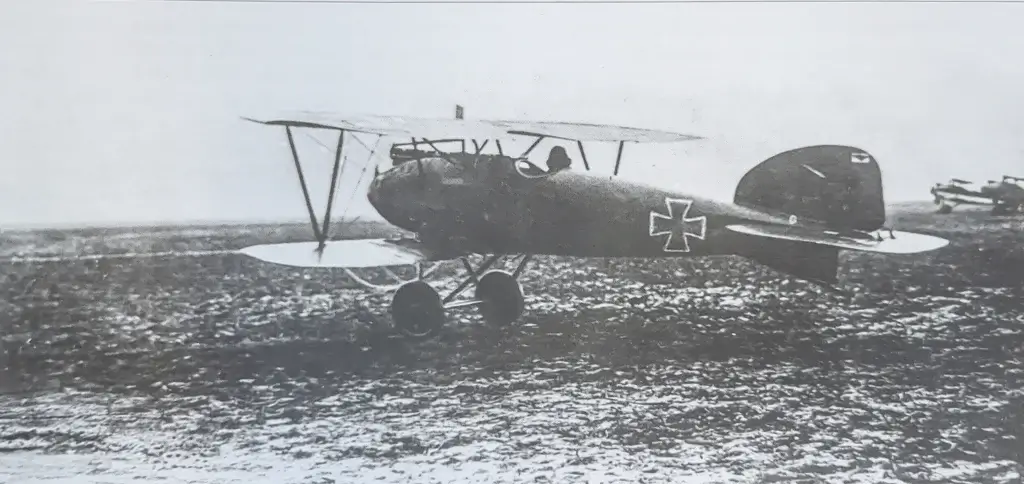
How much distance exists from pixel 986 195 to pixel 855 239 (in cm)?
68

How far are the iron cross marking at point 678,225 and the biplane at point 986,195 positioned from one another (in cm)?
95

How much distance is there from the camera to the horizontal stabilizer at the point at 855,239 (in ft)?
8.61

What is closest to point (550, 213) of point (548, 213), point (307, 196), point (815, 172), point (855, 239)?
point (548, 213)

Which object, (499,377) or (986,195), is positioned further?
(986,195)

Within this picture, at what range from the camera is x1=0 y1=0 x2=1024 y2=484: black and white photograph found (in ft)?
8.61

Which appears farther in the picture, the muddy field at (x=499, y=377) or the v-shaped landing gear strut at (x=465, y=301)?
the v-shaped landing gear strut at (x=465, y=301)

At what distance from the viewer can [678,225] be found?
9.02 feet

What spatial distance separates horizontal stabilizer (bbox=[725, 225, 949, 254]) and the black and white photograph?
0.04 ft

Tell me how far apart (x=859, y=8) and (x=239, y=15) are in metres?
2.52

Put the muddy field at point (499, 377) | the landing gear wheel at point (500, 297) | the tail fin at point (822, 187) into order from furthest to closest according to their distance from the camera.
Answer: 1. the landing gear wheel at point (500, 297)
2. the tail fin at point (822, 187)
3. the muddy field at point (499, 377)

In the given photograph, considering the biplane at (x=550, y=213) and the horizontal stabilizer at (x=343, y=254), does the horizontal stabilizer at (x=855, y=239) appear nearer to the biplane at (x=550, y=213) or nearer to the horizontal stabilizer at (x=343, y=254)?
the biplane at (x=550, y=213)

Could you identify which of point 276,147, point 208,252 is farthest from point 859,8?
point 208,252

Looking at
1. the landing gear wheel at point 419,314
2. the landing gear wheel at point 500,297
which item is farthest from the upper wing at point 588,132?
the landing gear wheel at point 419,314

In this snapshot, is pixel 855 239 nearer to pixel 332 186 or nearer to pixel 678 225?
pixel 678 225
